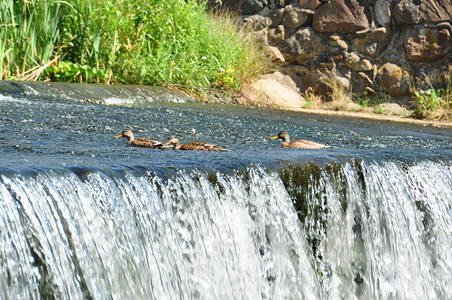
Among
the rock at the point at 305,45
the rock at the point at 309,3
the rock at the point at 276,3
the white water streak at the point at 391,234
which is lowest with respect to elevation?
the white water streak at the point at 391,234

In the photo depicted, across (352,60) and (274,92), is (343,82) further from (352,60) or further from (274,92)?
(274,92)

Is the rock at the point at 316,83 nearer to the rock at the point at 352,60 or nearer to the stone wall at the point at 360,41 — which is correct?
the stone wall at the point at 360,41

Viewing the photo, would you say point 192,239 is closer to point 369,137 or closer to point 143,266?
point 143,266

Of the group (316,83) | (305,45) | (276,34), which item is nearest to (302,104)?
(316,83)

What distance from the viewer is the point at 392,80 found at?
42.6ft

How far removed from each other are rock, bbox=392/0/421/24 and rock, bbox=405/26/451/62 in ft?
0.62

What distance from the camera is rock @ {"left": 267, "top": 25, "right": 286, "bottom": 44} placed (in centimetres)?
1343

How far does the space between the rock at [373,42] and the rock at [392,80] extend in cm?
36

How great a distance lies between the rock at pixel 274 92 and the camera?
38.8 ft

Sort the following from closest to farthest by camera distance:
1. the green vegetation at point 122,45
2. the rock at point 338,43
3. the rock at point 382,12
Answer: the green vegetation at point 122,45 → the rock at point 382,12 → the rock at point 338,43

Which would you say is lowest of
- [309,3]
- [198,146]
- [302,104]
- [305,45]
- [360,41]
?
[302,104]

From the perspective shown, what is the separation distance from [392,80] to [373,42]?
841 mm

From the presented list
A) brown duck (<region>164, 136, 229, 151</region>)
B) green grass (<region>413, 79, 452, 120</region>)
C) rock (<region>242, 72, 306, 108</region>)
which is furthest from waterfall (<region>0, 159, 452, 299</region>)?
rock (<region>242, 72, 306, 108</region>)

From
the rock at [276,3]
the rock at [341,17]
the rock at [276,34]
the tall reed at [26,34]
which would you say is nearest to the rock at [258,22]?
the rock at [276,34]
